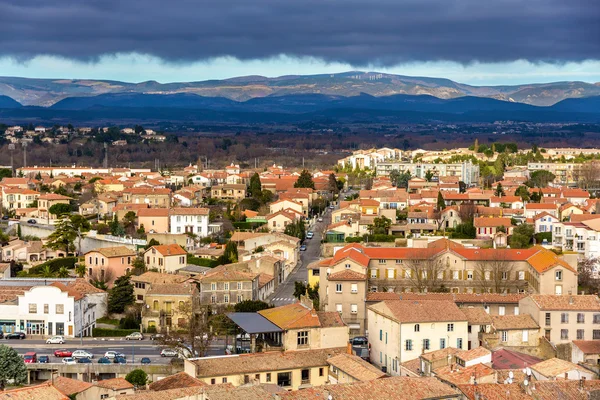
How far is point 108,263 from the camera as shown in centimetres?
4512

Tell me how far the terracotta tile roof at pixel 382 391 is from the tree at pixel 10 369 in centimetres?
946

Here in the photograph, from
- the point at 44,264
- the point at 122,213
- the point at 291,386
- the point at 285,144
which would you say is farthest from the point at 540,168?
the point at 285,144

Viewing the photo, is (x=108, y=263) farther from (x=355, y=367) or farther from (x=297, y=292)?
(x=355, y=367)

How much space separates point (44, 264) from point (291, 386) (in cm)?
2286

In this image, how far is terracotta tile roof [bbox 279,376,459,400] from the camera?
73.1 feet

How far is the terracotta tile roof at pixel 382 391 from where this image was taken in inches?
877

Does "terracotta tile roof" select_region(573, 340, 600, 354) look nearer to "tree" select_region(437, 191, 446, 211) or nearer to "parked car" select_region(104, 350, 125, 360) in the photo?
"parked car" select_region(104, 350, 125, 360)

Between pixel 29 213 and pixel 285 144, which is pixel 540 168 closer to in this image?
pixel 29 213

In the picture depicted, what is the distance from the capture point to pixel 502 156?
85375 mm

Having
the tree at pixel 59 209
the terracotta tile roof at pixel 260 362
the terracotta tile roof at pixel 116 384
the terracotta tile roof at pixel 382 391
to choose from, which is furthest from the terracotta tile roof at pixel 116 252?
the terracotta tile roof at pixel 382 391

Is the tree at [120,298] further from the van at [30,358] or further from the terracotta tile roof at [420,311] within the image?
the terracotta tile roof at [420,311]

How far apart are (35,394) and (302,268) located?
2373 centimetres

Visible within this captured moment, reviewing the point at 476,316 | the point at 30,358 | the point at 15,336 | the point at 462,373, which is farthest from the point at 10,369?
the point at 476,316

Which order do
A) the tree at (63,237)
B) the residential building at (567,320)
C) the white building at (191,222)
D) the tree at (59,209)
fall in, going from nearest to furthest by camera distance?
the residential building at (567,320) < the tree at (63,237) < the white building at (191,222) < the tree at (59,209)
